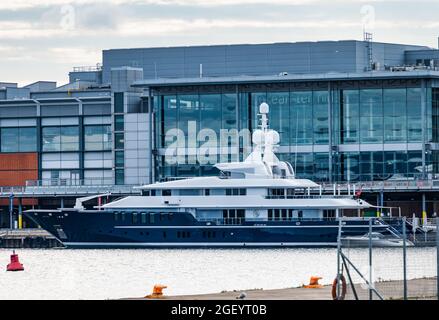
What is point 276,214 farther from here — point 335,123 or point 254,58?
point 254,58

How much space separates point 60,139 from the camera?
128 meters

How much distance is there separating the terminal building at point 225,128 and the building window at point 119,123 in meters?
0.11

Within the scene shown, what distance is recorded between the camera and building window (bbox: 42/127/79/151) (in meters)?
127

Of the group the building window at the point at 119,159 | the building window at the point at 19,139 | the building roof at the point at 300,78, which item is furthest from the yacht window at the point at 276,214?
the building window at the point at 19,139

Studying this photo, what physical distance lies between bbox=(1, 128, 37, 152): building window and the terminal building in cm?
9

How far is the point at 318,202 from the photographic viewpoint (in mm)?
89875

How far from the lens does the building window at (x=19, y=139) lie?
12825cm

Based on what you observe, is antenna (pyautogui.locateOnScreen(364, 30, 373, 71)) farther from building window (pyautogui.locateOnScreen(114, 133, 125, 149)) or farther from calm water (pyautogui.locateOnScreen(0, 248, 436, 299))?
calm water (pyautogui.locateOnScreen(0, 248, 436, 299))

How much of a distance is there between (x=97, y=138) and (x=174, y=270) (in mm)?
57920

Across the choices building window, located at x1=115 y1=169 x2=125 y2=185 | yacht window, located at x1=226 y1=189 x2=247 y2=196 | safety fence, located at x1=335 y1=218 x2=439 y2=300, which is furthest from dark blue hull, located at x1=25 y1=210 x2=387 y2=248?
safety fence, located at x1=335 y1=218 x2=439 y2=300

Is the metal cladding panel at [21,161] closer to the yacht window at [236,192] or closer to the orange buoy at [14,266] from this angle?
the yacht window at [236,192]

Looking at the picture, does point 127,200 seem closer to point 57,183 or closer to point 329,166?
point 329,166

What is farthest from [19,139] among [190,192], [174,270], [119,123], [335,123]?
[174,270]
